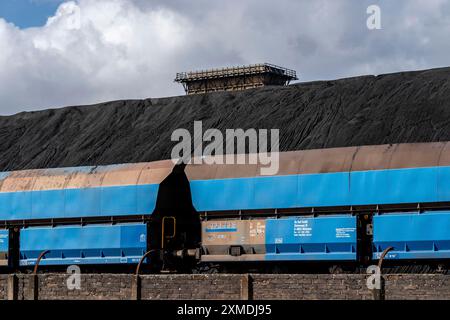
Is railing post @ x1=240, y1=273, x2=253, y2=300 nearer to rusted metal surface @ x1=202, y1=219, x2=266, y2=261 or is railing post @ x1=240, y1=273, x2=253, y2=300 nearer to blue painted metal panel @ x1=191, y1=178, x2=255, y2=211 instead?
rusted metal surface @ x1=202, y1=219, x2=266, y2=261

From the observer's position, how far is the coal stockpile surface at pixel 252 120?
4362 centimetres

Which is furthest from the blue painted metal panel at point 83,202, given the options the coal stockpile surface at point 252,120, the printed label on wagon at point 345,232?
the coal stockpile surface at point 252,120

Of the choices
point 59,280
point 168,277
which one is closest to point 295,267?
point 168,277

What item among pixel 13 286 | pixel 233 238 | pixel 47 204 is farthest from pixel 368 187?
pixel 47 204

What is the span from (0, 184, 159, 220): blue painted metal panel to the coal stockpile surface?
52.8 feet

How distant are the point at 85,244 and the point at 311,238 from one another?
8.26 metres

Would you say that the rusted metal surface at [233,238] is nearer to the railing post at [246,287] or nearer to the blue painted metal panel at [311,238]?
the blue painted metal panel at [311,238]

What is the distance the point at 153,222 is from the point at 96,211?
2209 mm

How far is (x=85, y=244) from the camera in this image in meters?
30.5

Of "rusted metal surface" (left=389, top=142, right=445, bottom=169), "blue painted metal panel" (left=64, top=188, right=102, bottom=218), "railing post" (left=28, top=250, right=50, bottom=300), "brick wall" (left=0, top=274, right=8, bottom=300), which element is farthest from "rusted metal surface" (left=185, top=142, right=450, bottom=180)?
"brick wall" (left=0, top=274, right=8, bottom=300)

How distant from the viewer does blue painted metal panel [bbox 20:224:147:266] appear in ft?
96.7

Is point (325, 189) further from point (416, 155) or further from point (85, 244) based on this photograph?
point (85, 244)

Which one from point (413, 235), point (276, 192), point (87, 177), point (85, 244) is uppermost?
point (87, 177)

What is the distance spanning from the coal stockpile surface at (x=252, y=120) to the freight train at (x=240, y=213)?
15.5 metres
